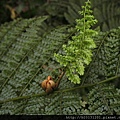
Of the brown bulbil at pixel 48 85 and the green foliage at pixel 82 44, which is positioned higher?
the green foliage at pixel 82 44

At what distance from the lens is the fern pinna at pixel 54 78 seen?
1643 mm

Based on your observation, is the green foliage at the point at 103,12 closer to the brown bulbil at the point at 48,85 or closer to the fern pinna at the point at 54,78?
the fern pinna at the point at 54,78

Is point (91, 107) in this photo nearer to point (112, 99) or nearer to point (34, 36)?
point (112, 99)

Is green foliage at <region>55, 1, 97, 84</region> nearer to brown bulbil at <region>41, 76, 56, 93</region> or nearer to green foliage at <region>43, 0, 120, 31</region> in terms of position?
brown bulbil at <region>41, 76, 56, 93</region>

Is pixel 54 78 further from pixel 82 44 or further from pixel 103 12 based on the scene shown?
pixel 103 12

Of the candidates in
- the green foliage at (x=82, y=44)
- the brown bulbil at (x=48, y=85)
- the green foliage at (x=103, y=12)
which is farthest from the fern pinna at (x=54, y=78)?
the green foliage at (x=103, y=12)

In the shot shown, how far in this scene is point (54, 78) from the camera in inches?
70.6

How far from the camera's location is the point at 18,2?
409 cm

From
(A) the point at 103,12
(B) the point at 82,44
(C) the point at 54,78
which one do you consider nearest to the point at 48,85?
(C) the point at 54,78

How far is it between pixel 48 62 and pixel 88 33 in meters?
0.55

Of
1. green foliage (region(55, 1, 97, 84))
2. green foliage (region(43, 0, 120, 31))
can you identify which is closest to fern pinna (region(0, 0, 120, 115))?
green foliage (region(55, 1, 97, 84))

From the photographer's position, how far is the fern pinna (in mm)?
1643

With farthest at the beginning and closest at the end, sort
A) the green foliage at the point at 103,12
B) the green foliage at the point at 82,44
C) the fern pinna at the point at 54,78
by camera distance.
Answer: the green foliage at the point at 103,12, the fern pinna at the point at 54,78, the green foliage at the point at 82,44

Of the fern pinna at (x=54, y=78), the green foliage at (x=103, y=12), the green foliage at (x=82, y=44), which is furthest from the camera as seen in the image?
the green foliage at (x=103, y=12)
